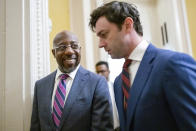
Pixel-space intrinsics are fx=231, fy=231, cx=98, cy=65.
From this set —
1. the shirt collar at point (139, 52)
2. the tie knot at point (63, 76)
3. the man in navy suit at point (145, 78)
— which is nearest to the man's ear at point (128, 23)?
the man in navy suit at point (145, 78)

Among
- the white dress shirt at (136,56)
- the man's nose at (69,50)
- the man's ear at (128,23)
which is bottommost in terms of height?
the white dress shirt at (136,56)

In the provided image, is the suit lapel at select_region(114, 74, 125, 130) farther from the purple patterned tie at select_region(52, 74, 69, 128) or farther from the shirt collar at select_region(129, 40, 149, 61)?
the purple patterned tie at select_region(52, 74, 69, 128)

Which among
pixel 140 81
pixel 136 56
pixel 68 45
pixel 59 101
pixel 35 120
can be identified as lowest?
pixel 35 120

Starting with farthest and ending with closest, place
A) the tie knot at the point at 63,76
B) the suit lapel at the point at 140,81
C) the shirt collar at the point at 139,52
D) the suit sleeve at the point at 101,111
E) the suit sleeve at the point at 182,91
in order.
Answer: the tie knot at the point at 63,76 < the suit sleeve at the point at 101,111 < the shirt collar at the point at 139,52 < the suit lapel at the point at 140,81 < the suit sleeve at the point at 182,91

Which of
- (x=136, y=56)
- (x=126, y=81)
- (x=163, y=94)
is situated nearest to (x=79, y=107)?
(x=126, y=81)

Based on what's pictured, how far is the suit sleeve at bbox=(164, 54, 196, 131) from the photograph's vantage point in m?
0.88

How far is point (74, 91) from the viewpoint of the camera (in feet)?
4.71

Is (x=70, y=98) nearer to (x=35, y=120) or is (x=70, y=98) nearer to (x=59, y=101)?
(x=59, y=101)

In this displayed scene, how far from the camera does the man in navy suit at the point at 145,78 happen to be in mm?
895

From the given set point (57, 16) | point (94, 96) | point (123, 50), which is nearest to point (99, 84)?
point (94, 96)

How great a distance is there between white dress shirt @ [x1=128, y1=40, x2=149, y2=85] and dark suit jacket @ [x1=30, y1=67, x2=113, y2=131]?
11.9 inches

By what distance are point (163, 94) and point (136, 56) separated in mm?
279

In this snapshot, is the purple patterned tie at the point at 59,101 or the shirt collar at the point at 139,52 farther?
the purple patterned tie at the point at 59,101

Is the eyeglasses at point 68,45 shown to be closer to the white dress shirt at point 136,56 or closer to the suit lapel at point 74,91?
the suit lapel at point 74,91
